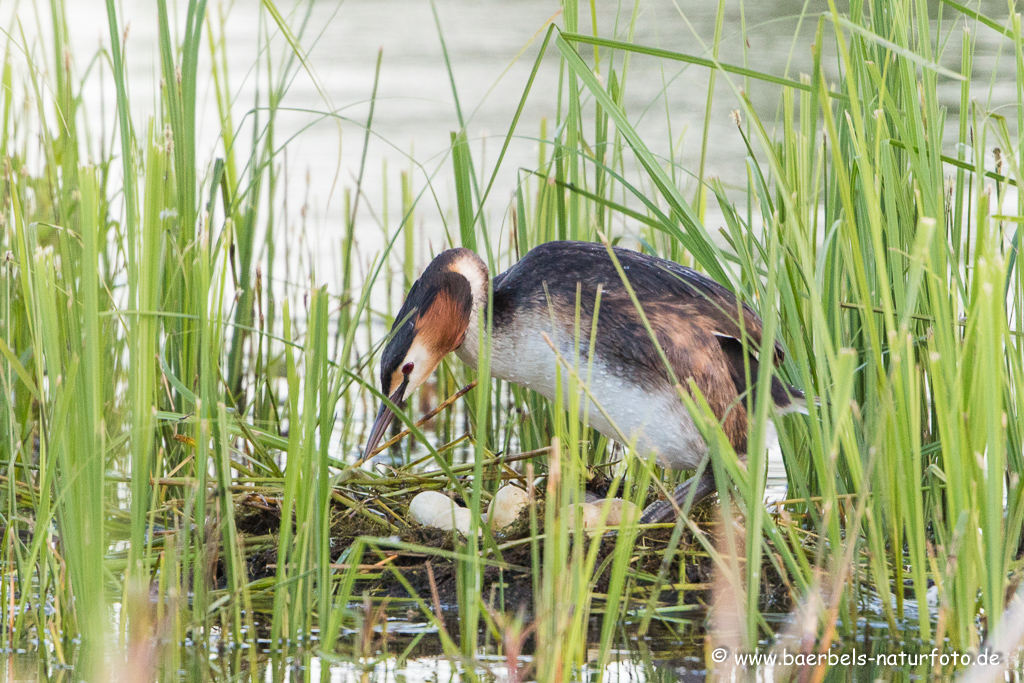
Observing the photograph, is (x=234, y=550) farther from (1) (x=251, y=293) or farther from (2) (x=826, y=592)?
(1) (x=251, y=293)

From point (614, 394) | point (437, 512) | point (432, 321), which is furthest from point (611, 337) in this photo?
point (437, 512)

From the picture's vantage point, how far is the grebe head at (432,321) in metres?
3.10

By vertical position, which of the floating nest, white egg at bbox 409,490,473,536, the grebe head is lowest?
the floating nest

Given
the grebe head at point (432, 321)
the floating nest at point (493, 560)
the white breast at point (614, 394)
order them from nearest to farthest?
1. the floating nest at point (493, 560)
2. the white breast at point (614, 394)
3. the grebe head at point (432, 321)

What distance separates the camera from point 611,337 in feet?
9.71

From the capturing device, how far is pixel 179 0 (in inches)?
288

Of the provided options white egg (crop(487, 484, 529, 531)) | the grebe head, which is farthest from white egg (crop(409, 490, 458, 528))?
the grebe head

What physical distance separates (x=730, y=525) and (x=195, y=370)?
Answer: 1621 mm

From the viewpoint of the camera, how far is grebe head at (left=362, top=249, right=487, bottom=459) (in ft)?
10.2

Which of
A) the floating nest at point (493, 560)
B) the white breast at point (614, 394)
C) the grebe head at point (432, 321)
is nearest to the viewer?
the floating nest at point (493, 560)

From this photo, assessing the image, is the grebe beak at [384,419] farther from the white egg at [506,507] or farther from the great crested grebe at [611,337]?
the white egg at [506,507]

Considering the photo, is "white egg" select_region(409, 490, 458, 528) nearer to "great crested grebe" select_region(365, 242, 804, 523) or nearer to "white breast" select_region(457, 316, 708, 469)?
"great crested grebe" select_region(365, 242, 804, 523)

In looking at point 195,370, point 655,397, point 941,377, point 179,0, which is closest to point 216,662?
point 195,370

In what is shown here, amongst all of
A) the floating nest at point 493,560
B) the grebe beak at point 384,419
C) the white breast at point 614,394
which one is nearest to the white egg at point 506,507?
the floating nest at point 493,560
